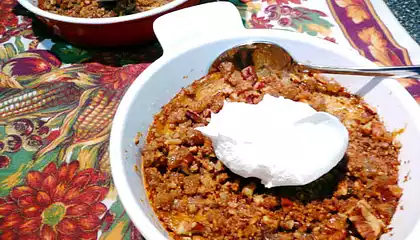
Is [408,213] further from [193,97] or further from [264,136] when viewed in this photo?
[193,97]

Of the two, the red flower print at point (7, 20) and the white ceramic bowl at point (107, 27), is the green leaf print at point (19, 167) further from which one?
the red flower print at point (7, 20)

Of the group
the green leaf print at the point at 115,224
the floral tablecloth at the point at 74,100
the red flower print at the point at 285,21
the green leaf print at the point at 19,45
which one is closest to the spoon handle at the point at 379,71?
the floral tablecloth at the point at 74,100

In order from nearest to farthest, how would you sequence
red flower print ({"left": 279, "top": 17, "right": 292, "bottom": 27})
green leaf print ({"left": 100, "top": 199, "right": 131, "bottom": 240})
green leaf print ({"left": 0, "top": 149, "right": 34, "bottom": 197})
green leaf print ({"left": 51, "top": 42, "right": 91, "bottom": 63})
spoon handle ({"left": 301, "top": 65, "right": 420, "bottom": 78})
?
1. spoon handle ({"left": 301, "top": 65, "right": 420, "bottom": 78})
2. green leaf print ({"left": 100, "top": 199, "right": 131, "bottom": 240})
3. green leaf print ({"left": 0, "top": 149, "right": 34, "bottom": 197})
4. green leaf print ({"left": 51, "top": 42, "right": 91, "bottom": 63})
5. red flower print ({"left": 279, "top": 17, "right": 292, "bottom": 27})

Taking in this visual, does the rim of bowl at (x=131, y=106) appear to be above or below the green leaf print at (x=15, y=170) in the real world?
above

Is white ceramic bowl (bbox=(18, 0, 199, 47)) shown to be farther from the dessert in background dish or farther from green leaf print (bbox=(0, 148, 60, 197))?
green leaf print (bbox=(0, 148, 60, 197))

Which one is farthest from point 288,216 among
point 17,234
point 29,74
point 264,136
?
point 29,74

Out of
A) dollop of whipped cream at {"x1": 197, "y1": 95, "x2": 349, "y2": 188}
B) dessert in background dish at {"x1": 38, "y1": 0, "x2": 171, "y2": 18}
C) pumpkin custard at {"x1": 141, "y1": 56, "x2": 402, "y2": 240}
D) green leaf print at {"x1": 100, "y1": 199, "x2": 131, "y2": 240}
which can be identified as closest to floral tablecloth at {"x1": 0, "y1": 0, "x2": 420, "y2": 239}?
green leaf print at {"x1": 100, "y1": 199, "x2": 131, "y2": 240}

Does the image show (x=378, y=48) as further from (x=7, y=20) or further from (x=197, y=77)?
(x=7, y=20)
